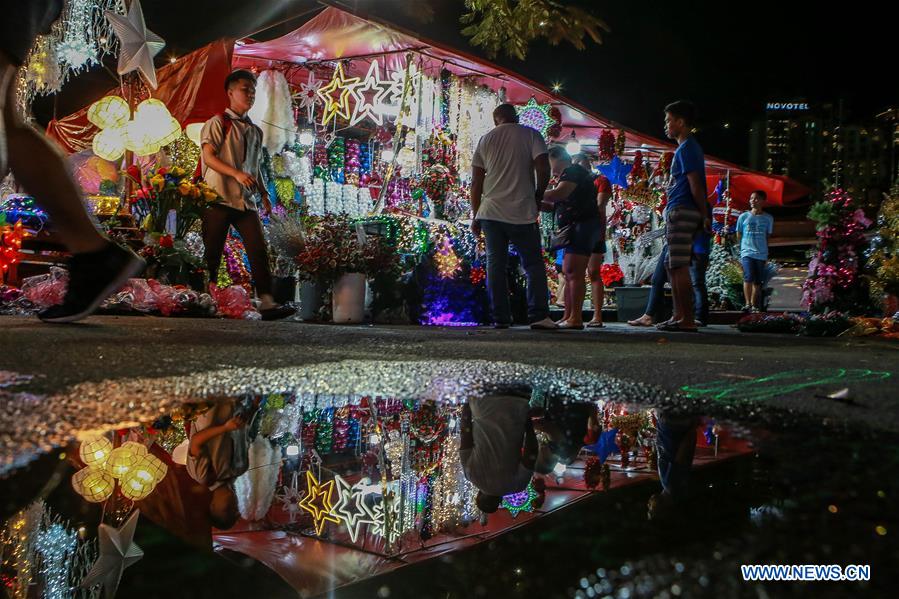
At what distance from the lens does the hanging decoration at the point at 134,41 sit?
8.25 metres

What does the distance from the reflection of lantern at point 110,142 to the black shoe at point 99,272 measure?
A: 607 cm

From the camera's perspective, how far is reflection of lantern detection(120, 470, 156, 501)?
0.80 meters

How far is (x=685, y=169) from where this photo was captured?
18.5 feet

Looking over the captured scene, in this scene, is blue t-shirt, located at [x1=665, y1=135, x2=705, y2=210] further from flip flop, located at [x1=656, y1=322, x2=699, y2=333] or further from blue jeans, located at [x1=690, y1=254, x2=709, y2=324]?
blue jeans, located at [x1=690, y1=254, x2=709, y2=324]

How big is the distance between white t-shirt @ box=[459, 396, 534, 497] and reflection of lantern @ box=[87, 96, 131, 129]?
8270 millimetres

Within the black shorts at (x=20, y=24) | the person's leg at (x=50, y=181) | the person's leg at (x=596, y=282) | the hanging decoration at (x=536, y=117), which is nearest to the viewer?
the black shorts at (x=20, y=24)

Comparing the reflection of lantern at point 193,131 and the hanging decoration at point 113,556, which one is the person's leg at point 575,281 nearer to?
the hanging decoration at point 113,556

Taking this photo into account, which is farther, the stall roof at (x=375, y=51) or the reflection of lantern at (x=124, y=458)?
the stall roof at (x=375, y=51)

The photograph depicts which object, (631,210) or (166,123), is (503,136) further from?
(631,210)

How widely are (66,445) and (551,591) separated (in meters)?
0.81

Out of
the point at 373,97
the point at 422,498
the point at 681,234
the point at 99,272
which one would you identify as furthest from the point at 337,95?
the point at 422,498

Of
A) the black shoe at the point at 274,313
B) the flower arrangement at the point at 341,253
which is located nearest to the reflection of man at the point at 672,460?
the black shoe at the point at 274,313

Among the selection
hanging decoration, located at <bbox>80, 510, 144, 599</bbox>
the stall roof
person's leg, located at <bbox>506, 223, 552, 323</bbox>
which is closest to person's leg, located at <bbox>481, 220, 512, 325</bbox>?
person's leg, located at <bbox>506, 223, 552, 323</bbox>

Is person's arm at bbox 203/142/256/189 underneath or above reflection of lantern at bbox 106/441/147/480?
above
